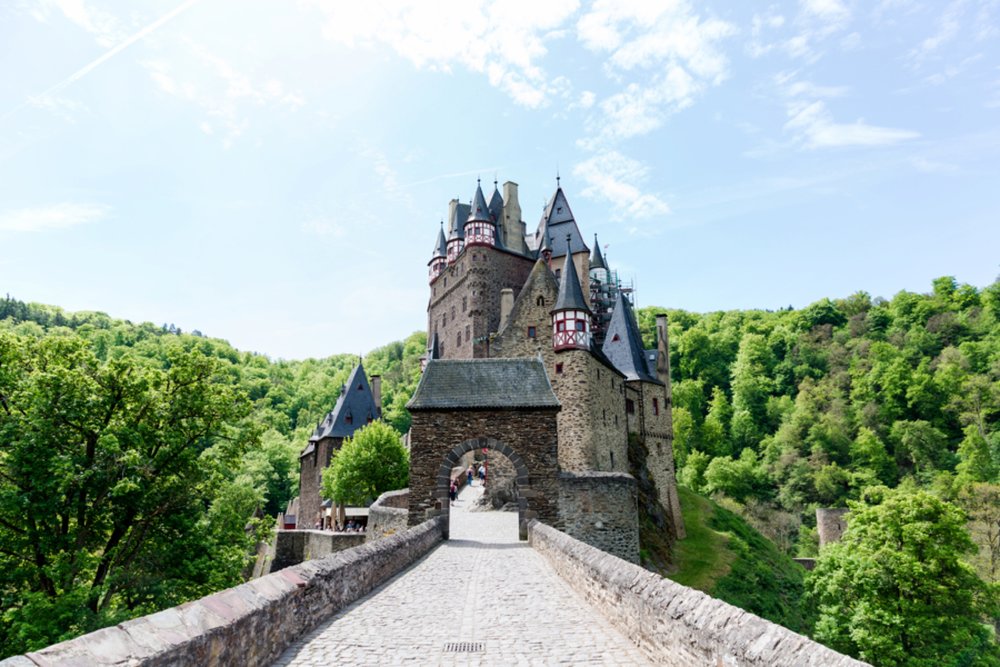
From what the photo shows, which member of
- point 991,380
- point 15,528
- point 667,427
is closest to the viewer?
point 15,528

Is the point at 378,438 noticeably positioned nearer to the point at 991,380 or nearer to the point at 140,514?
the point at 140,514

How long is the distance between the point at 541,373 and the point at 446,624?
1475 centimetres

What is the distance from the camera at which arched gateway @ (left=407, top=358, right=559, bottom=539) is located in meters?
20.6

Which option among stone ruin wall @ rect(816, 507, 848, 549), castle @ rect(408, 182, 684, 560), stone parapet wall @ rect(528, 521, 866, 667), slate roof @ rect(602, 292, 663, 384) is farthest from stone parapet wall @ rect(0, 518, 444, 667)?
stone ruin wall @ rect(816, 507, 848, 549)

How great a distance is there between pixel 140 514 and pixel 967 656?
2868 cm

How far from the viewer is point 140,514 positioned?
750 inches

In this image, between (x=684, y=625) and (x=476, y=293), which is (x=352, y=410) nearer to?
(x=476, y=293)

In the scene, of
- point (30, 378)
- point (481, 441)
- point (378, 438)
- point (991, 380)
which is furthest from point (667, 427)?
point (991, 380)

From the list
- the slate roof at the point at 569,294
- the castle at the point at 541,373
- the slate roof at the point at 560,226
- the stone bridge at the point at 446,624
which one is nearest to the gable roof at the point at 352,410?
the castle at the point at 541,373

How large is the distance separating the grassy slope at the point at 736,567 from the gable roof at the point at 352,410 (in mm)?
24727

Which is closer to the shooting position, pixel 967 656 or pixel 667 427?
pixel 967 656

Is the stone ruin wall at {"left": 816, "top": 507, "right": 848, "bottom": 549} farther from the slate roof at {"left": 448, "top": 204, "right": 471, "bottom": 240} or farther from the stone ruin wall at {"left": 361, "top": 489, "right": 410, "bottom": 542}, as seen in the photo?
A: the stone ruin wall at {"left": 361, "top": 489, "right": 410, "bottom": 542}

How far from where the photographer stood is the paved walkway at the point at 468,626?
6.77 m

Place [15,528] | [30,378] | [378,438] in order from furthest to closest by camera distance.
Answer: [378,438] → [30,378] → [15,528]
